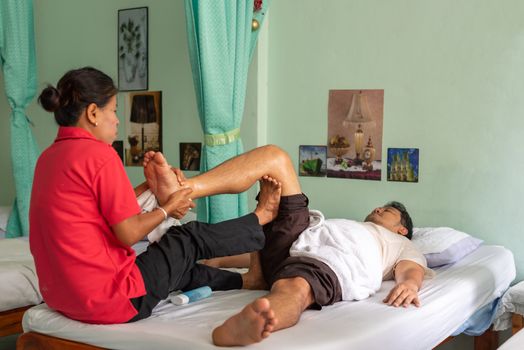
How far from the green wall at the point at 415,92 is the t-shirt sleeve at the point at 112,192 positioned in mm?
1544

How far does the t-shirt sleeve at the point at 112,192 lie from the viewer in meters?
1.63

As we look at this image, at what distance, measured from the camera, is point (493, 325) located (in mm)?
2473

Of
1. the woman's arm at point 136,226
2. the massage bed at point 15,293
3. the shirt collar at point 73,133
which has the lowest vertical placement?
the massage bed at point 15,293

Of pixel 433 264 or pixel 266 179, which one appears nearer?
pixel 266 179

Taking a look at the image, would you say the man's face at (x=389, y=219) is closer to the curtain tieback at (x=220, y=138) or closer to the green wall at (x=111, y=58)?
the curtain tieback at (x=220, y=138)

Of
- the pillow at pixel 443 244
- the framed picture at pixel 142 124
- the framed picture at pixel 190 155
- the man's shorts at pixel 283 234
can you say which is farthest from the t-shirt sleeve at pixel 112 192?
the framed picture at pixel 142 124

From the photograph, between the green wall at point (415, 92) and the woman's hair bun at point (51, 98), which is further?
the green wall at point (415, 92)

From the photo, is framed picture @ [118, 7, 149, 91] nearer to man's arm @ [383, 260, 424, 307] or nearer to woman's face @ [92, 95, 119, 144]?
woman's face @ [92, 95, 119, 144]

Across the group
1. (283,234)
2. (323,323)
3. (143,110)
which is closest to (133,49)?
(143,110)

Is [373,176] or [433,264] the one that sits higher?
[373,176]

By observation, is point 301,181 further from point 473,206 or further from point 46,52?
point 46,52

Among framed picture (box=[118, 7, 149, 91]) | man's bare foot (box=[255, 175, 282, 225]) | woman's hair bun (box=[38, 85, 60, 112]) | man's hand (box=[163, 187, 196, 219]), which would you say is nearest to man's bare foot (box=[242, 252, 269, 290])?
man's bare foot (box=[255, 175, 282, 225])

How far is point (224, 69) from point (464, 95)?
104cm

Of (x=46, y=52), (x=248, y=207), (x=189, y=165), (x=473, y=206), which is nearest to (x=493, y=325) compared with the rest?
(x=473, y=206)
